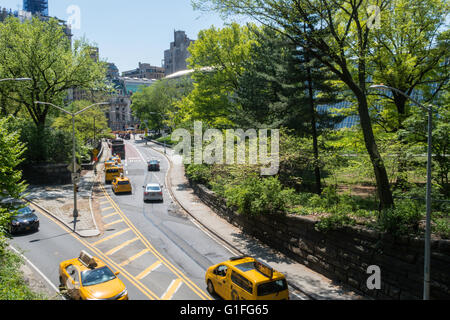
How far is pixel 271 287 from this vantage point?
12.3m

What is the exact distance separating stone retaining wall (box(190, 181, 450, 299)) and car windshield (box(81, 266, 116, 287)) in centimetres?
Answer: 925

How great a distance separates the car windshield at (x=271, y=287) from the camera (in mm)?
12097

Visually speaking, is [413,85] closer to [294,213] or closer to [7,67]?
[294,213]

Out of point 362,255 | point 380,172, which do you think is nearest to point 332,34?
point 380,172

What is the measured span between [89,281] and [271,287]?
6758mm

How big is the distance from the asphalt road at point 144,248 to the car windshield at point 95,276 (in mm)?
1269

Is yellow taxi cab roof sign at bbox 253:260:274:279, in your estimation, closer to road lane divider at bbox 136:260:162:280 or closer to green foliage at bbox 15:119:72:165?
road lane divider at bbox 136:260:162:280

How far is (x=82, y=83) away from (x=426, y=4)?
3513 cm

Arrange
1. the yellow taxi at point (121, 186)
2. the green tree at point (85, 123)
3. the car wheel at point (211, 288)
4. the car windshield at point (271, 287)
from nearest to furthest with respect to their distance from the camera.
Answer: the car windshield at point (271, 287), the car wheel at point (211, 288), the yellow taxi at point (121, 186), the green tree at point (85, 123)

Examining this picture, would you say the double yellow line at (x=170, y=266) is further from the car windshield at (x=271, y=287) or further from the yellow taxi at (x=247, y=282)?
the car windshield at (x=271, y=287)

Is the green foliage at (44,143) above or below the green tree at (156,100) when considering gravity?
below

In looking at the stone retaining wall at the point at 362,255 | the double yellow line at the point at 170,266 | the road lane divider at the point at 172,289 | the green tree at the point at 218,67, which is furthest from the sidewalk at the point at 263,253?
the green tree at the point at 218,67

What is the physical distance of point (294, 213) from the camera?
61.3 ft

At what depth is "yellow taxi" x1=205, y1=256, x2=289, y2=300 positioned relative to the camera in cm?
1213
